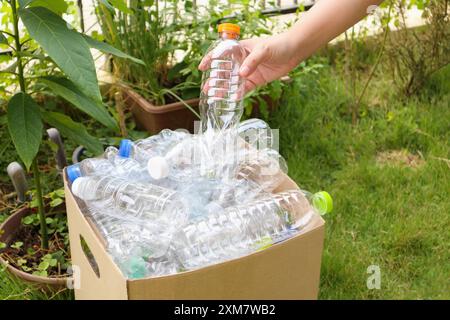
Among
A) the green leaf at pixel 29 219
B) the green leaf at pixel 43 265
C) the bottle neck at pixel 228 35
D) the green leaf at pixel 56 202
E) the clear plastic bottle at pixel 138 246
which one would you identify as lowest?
the green leaf at pixel 43 265

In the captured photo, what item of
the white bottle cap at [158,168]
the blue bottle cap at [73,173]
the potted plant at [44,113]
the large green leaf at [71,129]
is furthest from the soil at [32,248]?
the white bottle cap at [158,168]

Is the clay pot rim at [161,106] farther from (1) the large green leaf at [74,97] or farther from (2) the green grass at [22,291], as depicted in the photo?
(2) the green grass at [22,291]

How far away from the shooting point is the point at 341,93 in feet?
9.39

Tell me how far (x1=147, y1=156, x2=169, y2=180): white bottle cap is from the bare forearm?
51 cm

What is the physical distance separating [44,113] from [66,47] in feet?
1.22

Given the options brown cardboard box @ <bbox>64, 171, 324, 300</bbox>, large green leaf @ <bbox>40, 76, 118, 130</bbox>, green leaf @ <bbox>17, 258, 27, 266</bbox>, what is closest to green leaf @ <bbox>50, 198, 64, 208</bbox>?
green leaf @ <bbox>17, 258, 27, 266</bbox>

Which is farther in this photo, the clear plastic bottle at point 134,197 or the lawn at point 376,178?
the lawn at point 376,178

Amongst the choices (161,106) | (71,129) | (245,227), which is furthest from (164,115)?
(245,227)

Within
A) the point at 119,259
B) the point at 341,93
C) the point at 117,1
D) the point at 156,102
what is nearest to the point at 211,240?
the point at 119,259

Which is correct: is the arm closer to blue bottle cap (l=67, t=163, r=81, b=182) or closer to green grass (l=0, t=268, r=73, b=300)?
blue bottle cap (l=67, t=163, r=81, b=182)

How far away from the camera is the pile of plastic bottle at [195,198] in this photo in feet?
3.92

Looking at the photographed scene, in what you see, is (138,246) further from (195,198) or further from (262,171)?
(262,171)

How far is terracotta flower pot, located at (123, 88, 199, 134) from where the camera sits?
2412 millimetres

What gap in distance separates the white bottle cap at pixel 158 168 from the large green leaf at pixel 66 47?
0.19 m
